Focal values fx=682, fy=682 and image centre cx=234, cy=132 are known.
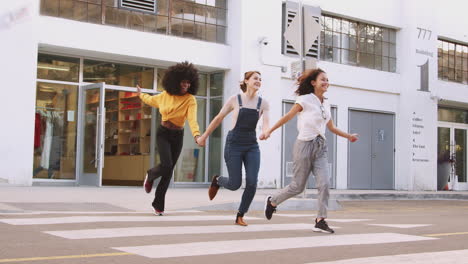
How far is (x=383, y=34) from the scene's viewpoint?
23141 mm

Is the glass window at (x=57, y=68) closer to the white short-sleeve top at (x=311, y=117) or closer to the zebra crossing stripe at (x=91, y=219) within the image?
the zebra crossing stripe at (x=91, y=219)

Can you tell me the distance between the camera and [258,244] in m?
5.84

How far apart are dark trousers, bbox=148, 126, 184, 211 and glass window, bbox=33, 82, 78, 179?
8128 millimetres

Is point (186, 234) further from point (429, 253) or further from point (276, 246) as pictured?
point (429, 253)

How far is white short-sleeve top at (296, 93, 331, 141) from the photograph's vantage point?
24.2 feet

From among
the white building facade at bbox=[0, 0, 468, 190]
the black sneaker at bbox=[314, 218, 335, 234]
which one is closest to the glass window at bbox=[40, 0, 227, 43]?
the white building facade at bbox=[0, 0, 468, 190]

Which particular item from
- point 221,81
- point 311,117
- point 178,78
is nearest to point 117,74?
point 221,81

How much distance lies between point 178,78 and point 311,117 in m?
1.91

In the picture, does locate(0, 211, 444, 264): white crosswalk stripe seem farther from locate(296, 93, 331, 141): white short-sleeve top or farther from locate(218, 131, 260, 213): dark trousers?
locate(296, 93, 331, 141): white short-sleeve top

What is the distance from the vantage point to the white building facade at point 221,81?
15836 mm

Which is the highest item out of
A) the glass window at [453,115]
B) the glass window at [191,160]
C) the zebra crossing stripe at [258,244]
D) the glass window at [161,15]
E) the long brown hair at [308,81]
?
the glass window at [161,15]

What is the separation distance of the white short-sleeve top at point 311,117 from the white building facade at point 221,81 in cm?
620

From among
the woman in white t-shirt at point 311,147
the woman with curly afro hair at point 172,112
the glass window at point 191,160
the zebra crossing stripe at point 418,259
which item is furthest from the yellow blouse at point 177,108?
the glass window at point 191,160

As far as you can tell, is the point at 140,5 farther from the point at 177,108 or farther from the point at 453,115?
the point at 453,115
